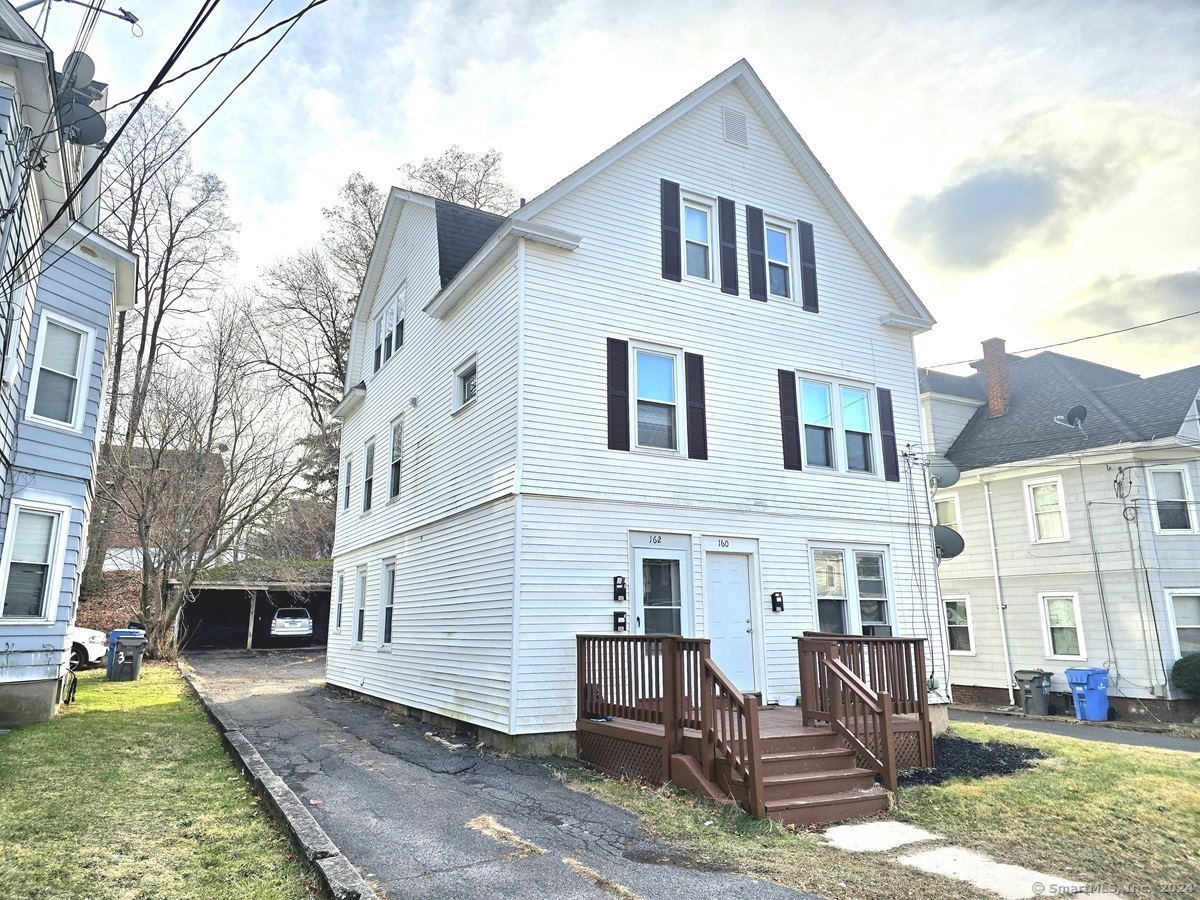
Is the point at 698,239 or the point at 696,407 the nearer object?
the point at 696,407

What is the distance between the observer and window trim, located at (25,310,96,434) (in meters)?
10.5

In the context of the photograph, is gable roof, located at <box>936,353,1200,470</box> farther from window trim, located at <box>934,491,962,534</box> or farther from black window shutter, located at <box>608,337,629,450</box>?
black window shutter, located at <box>608,337,629,450</box>

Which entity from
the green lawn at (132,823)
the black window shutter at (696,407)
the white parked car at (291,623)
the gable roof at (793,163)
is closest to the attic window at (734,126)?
the gable roof at (793,163)

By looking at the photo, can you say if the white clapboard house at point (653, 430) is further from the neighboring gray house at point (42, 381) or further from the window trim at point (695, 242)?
the neighboring gray house at point (42, 381)

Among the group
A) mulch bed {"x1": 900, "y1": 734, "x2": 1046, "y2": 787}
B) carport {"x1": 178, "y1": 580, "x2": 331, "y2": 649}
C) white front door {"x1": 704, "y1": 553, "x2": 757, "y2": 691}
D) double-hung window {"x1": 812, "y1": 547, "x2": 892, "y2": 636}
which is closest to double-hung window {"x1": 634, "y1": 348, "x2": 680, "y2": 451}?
white front door {"x1": 704, "y1": 553, "x2": 757, "y2": 691}

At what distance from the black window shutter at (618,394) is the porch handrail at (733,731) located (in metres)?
3.82

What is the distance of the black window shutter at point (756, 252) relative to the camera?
12237mm

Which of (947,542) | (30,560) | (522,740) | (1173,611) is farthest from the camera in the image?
(1173,611)

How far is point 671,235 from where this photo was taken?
1163cm

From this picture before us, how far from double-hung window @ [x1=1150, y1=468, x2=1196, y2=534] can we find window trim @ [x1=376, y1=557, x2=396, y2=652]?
54.5 ft

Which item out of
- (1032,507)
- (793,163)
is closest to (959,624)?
(1032,507)

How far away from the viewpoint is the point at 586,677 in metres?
9.02

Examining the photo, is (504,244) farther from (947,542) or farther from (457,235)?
(947,542)

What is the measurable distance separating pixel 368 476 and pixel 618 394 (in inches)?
315
